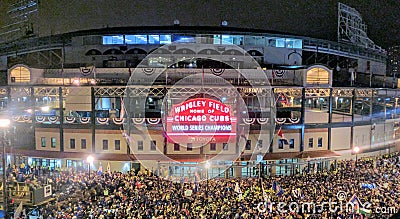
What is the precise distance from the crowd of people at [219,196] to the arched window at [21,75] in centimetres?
1355

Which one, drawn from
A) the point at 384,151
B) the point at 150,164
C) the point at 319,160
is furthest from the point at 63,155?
the point at 384,151

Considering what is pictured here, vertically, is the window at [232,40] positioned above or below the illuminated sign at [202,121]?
above

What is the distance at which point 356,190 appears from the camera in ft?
80.8

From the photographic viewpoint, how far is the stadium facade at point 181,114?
34.0m

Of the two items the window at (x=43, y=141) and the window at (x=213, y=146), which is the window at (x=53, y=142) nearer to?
the window at (x=43, y=141)

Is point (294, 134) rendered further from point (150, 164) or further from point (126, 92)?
point (126, 92)

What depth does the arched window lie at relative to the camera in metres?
38.2

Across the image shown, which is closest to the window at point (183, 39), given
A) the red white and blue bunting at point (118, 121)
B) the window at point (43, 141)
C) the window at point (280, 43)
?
the window at point (280, 43)

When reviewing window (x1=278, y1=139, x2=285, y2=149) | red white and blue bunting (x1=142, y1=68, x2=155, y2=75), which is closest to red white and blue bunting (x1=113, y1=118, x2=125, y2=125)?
red white and blue bunting (x1=142, y1=68, x2=155, y2=75)

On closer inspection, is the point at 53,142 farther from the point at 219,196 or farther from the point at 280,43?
the point at 280,43

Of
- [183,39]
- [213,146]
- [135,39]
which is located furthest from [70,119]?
[183,39]

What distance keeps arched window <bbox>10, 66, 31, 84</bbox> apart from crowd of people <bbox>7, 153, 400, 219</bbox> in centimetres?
1355

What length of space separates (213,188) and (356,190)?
32.5 ft

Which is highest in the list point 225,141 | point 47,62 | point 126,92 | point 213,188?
point 47,62
